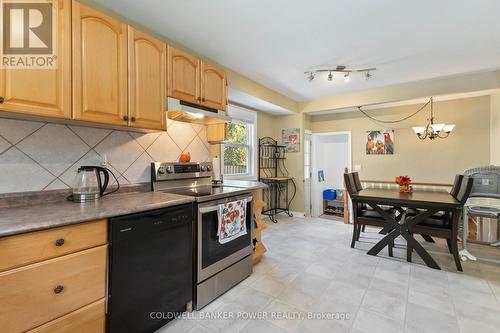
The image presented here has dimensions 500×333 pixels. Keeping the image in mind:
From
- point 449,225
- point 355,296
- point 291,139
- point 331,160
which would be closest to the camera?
point 355,296

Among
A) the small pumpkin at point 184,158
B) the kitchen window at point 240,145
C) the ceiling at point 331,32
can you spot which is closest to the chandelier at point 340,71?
the ceiling at point 331,32

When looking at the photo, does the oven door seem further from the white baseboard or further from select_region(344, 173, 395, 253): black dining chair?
the white baseboard

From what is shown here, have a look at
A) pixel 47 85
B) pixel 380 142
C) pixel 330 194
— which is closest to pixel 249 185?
pixel 47 85

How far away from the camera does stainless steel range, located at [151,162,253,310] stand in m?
1.83

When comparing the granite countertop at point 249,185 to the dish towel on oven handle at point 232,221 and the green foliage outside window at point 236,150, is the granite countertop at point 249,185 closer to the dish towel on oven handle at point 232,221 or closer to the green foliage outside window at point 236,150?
the dish towel on oven handle at point 232,221

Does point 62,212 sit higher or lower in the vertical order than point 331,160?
lower

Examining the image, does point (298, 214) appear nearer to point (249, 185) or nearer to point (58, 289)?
point (249, 185)

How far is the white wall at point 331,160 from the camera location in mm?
5645

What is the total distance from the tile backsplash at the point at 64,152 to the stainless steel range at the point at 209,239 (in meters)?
0.19

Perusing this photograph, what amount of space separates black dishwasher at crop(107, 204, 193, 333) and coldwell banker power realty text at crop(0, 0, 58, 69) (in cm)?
102

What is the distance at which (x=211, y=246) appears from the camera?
1.93m

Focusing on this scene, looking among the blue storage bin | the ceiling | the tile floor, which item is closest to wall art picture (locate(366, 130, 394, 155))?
the blue storage bin

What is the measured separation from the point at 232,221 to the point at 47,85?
1595mm

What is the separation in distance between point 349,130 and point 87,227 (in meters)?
4.94
